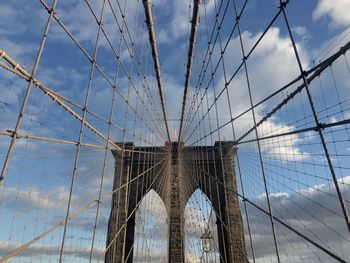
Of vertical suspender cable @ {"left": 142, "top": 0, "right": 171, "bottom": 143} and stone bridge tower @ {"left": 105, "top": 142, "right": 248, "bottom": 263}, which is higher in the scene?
vertical suspender cable @ {"left": 142, "top": 0, "right": 171, "bottom": 143}

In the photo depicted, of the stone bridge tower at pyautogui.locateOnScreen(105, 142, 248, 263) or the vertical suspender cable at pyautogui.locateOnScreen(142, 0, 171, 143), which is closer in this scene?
the vertical suspender cable at pyautogui.locateOnScreen(142, 0, 171, 143)

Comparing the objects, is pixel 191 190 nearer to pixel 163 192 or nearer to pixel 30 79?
pixel 163 192

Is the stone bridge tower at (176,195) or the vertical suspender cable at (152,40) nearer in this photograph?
the vertical suspender cable at (152,40)

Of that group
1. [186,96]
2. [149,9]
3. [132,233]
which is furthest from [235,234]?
[149,9]

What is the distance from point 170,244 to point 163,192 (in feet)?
13.9

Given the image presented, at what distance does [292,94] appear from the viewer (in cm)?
596

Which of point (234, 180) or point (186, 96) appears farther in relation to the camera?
point (234, 180)

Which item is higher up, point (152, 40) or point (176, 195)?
point (152, 40)

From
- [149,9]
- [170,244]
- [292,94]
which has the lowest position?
[170,244]

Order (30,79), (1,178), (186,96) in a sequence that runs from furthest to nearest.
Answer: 1. (186,96)
2. (30,79)
3. (1,178)

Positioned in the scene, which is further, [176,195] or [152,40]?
[176,195]

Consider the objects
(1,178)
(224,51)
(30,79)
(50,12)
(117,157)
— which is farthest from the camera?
(117,157)

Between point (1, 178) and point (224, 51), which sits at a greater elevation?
point (224, 51)

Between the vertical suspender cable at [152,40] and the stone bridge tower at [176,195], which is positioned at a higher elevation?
the vertical suspender cable at [152,40]
